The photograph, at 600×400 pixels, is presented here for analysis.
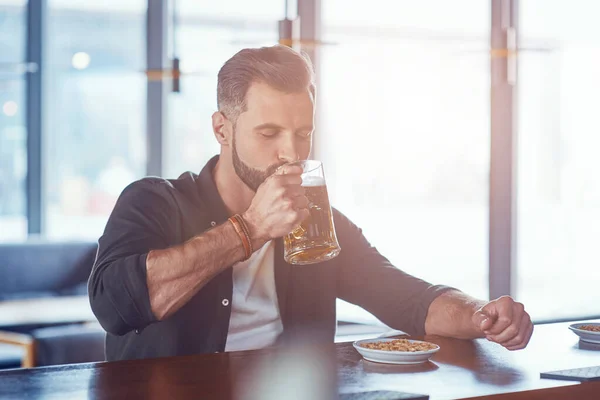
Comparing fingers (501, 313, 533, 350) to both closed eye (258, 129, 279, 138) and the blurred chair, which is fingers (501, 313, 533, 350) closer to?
closed eye (258, 129, 279, 138)

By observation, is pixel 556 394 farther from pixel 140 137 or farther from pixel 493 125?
pixel 140 137

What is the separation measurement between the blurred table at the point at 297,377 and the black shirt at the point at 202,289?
0.28m

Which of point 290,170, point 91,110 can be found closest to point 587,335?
point 290,170

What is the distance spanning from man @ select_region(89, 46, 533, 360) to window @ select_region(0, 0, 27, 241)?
11.9ft

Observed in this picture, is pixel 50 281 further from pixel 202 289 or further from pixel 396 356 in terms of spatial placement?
pixel 396 356

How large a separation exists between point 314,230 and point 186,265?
0.28m

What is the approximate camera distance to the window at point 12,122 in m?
5.29

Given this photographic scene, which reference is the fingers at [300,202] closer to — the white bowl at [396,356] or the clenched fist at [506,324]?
the white bowl at [396,356]

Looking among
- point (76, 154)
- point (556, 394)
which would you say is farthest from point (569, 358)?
point (76, 154)

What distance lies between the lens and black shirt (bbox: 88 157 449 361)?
169cm

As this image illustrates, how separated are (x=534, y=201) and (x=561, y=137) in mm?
412

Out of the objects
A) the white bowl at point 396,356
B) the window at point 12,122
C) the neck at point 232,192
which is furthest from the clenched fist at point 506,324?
the window at point 12,122

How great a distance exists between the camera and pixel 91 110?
528 cm

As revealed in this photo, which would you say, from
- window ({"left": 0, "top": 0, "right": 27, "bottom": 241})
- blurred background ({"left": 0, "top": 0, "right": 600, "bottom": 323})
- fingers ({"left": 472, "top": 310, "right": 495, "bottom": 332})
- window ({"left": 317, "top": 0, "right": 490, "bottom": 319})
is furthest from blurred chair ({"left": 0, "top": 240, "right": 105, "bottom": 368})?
fingers ({"left": 472, "top": 310, "right": 495, "bottom": 332})
